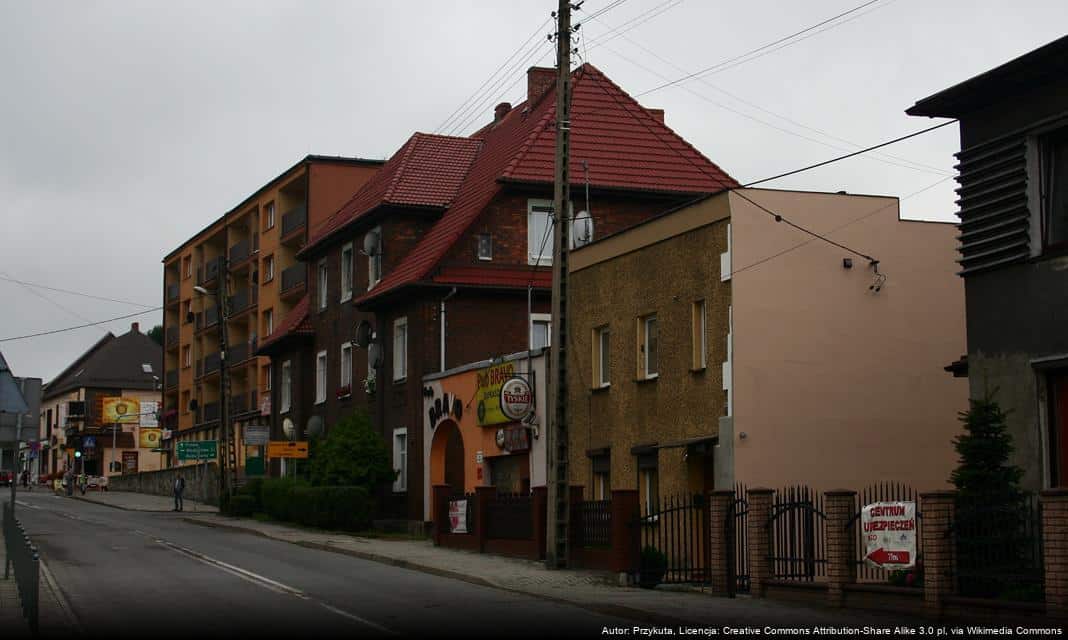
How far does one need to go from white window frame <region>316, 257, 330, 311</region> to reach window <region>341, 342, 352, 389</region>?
2429mm

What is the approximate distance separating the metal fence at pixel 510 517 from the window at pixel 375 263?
14.5 m

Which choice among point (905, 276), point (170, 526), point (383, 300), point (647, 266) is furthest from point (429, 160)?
point (905, 276)

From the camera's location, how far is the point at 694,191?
136ft

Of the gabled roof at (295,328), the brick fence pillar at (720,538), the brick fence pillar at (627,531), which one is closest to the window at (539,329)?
the gabled roof at (295,328)

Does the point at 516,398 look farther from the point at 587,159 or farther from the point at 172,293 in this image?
the point at 172,293

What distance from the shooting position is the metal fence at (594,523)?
994 inches

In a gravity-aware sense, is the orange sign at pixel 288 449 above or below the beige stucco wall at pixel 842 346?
below

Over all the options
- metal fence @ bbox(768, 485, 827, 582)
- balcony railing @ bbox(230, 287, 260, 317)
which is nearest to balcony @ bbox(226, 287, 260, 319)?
balcony railing @ bbox(230, 287, 260, 317)

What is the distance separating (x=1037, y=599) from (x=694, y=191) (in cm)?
2634

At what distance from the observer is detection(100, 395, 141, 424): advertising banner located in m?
96.8

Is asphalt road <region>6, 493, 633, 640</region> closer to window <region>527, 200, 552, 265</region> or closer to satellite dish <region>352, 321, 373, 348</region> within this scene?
satellite dish <region>352, 321, 373, 348</region>

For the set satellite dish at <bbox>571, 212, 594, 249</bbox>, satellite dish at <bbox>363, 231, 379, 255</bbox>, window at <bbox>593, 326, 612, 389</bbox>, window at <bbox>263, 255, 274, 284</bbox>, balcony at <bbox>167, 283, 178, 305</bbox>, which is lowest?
window at <bbox>593, 326, 612, 389</bbox>

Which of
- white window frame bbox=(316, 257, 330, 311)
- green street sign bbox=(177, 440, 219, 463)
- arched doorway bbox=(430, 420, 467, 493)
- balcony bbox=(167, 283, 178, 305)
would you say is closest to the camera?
arched doorway bbox=(430, 420, 467, 493)

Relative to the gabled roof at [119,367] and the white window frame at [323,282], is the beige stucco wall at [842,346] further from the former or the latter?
the gabled roof at [119,367]
